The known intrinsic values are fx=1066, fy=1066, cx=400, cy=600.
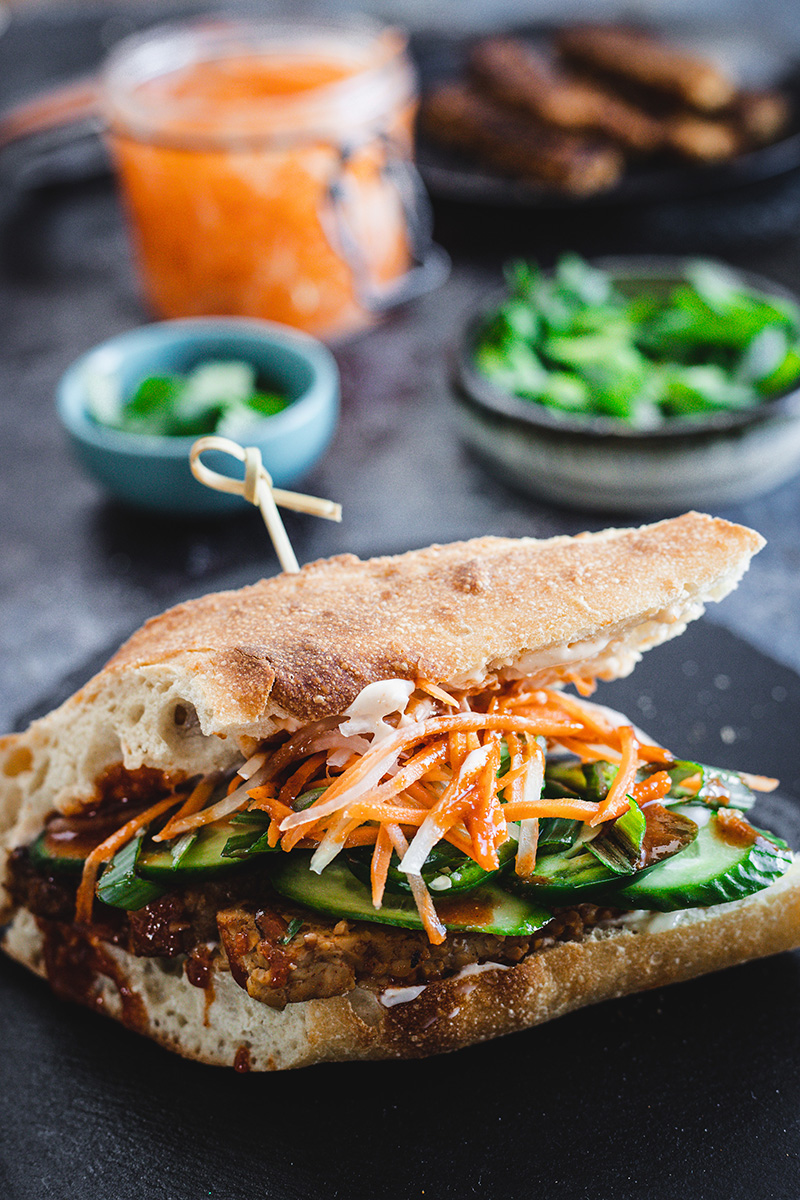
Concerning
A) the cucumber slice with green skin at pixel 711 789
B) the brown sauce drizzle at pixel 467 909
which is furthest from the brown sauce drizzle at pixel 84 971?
the cucumber slice with green skin at pixel 711 789

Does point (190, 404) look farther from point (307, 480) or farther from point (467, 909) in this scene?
point (467, 909)

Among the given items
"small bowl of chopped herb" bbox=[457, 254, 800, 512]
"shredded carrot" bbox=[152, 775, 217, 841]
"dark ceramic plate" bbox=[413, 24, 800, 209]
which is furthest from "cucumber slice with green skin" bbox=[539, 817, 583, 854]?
"dark ceramic plate" bbox=[413, 24, 800, 209]

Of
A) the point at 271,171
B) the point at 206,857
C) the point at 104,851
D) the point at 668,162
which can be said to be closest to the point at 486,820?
the point at 206,857

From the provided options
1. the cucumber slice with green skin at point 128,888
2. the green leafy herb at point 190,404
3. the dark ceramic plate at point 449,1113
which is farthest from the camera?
the green leafy herb at point 190,404

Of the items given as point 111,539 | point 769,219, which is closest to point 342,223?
point 111,539

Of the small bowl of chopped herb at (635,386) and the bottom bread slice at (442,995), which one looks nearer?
the bottom bread slice at (442,995)

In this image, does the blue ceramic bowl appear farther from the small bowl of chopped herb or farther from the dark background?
the small bowl of chopped herb

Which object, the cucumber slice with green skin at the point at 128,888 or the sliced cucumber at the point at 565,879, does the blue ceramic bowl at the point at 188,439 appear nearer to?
the cucumber slice with green skin at the point at 128,888
